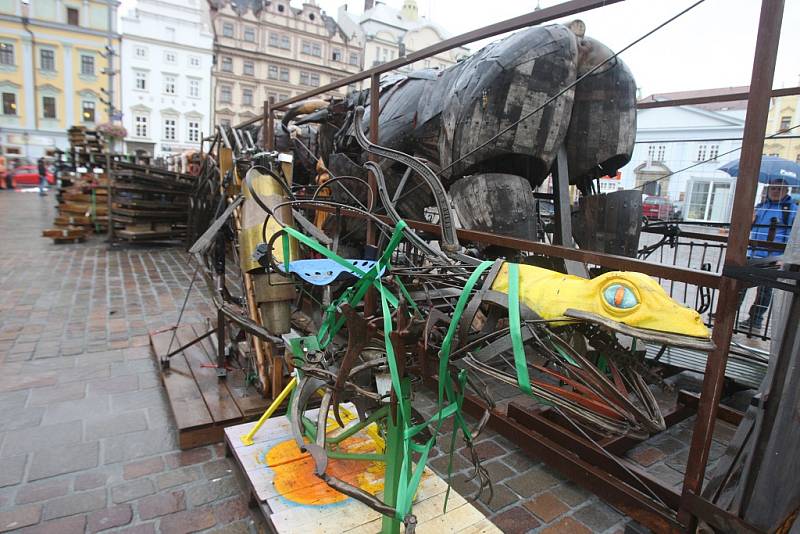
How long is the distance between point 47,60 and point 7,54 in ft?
8.37

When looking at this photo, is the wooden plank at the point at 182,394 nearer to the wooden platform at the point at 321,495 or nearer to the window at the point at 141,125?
the wooden platform at the point at 321,495

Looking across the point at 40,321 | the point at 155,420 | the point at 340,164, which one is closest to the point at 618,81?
the point at 340,164

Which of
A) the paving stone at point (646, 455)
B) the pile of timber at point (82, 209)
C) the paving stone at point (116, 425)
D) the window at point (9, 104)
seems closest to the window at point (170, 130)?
the window at point (9, 104)

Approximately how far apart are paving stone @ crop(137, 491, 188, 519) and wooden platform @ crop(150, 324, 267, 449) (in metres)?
0.48

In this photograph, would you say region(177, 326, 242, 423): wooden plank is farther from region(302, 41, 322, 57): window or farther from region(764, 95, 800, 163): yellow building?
region(302, 41, 322, 57): window

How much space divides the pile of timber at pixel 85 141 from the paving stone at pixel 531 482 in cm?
1394

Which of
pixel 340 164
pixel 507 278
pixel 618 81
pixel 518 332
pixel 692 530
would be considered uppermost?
pixel 618 81

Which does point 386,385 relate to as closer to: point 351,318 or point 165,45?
point 351,318

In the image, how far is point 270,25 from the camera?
44.8m

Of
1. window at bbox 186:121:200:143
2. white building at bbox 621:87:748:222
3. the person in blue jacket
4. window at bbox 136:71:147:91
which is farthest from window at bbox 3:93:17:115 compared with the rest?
the person in blue jacket

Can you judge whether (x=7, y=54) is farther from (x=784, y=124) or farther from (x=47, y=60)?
(x=784, y=124)

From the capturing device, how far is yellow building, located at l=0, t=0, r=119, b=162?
124ft

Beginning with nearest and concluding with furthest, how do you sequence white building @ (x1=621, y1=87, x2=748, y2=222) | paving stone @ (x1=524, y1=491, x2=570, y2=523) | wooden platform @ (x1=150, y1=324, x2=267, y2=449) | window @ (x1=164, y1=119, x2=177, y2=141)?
paving stone @ (x1=524, y1=491, x2=570, y2=523) → wooden platform @ (x1=150, y1=324, x2=267, y2=449) → white building @ (x1=621, y1=87, x2=748, y2=222) → window @ (x1=164, y1=119, x2=177, y2=141)

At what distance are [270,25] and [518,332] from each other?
5048 centimetres
